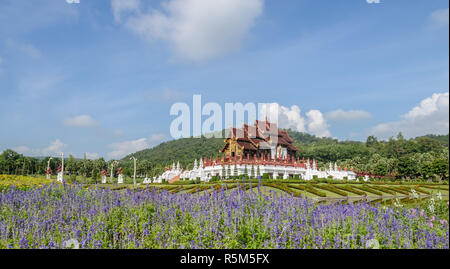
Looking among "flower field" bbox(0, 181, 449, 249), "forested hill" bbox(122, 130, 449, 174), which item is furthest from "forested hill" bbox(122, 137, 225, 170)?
"flower field" bbox(0, 181, 449, 249)

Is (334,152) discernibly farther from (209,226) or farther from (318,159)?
(209,226)

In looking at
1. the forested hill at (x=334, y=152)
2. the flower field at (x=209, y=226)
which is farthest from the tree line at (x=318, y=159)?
the flower field at (x=209, y=226)

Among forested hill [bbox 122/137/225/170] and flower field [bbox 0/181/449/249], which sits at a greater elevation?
forested hill [bbox 122/137/225/170]

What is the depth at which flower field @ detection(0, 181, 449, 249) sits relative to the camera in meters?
5.73

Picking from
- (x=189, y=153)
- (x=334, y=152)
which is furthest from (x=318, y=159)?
(x=189, y=153)

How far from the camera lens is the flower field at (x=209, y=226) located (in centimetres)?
573

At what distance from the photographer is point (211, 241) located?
5.65 meters

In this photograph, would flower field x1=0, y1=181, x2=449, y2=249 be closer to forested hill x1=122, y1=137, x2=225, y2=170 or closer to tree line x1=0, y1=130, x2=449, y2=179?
tree line x1=0, y1=130, x2=449, y2=179

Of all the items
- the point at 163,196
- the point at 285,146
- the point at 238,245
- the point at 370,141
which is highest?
the point at 370,141

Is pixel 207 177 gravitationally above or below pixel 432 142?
below
